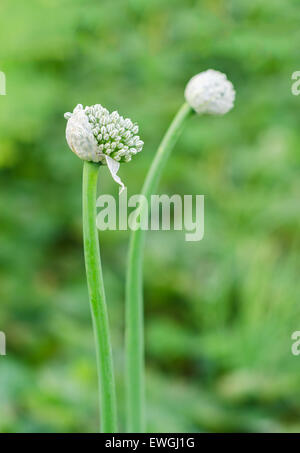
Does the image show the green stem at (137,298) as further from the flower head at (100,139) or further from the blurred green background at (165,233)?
the blurred green background at (165,233)

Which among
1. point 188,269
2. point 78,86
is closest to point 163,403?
point 188,269

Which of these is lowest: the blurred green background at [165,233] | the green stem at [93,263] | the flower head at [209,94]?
the green stem at [93,263]

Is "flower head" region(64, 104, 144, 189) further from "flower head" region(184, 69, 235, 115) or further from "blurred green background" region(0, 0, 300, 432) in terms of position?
"blurred green background" region(0, 0, 300, 432)

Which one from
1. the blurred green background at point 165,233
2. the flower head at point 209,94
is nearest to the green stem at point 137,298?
the flower head at point 209,94

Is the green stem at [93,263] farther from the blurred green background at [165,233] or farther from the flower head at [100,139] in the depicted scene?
the blurred green background at [165,233]

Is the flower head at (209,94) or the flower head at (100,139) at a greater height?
the flower head at (209,94)

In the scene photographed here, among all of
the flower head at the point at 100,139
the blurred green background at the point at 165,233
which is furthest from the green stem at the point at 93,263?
the blurred green background at the point at 165,233

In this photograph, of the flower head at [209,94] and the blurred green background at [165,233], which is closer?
the flower head at [209,94]

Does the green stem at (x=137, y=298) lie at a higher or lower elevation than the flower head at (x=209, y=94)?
lower
